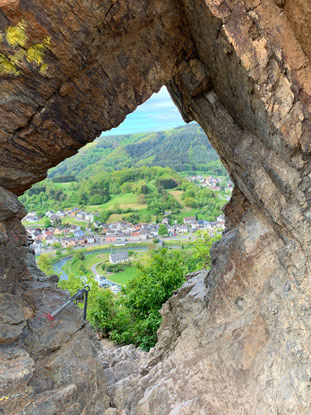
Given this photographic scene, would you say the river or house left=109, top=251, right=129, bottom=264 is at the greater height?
the river

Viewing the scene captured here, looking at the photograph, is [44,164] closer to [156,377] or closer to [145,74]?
[145,74]

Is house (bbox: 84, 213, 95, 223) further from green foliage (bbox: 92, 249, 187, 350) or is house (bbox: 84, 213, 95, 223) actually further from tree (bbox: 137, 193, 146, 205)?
green foliage (bbox: 92, 249, 187, 350)

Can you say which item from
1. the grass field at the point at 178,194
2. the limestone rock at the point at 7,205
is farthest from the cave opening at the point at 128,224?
the limestone rock at the point at 7,205

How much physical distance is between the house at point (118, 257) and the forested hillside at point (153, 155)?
5474 centimetres

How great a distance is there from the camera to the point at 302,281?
5.80 meters

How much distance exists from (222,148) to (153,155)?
102637mm

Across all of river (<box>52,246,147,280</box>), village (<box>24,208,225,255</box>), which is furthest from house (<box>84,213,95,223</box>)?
river (<box>52,246,147,280</box>)

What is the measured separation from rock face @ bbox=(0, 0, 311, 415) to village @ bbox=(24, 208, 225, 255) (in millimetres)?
42001

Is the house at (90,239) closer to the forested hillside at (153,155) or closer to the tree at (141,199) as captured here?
the tree at (141,199)

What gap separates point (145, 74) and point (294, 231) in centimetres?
546

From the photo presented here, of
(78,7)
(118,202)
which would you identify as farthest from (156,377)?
(118,202)

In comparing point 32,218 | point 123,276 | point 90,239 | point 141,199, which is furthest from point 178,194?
point 123,276

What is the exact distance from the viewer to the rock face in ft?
18.6

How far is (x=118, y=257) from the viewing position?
45.2m
